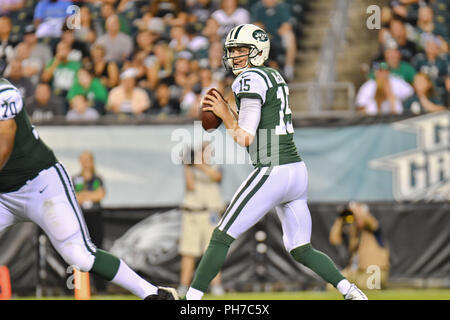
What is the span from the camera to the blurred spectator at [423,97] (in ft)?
37.8

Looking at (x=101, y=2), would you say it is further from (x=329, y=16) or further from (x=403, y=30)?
(x=403, y=30)

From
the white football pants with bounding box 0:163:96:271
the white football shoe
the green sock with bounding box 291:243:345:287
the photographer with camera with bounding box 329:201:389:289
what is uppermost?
the white football pants with bounding box 0:163:96:271

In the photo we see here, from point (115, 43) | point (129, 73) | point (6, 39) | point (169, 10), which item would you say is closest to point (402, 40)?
point (169, 10)

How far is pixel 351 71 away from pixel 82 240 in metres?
8.23

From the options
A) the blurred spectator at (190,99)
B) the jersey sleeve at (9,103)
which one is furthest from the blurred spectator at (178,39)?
the jersey sleeve at (9,103)

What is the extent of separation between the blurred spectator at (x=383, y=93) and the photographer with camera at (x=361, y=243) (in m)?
1.52

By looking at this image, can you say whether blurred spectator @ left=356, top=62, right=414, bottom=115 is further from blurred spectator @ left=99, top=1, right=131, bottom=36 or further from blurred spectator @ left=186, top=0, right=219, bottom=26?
blurred spectator @ left=99, top=1, right=131, bottom=36

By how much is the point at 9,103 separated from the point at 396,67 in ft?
24.6

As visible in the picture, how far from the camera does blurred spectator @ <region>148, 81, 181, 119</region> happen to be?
1204 cm

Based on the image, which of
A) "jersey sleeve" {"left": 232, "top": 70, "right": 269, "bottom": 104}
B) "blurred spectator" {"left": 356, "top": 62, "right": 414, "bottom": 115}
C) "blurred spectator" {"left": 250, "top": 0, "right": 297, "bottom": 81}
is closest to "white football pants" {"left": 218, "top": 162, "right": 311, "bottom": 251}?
"jersey sleeve" {"left": 232, "top": 70, "right": 269, "bottom": 104}

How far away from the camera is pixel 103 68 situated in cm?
1284

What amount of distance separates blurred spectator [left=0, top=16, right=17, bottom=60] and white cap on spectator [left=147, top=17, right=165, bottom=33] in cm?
216

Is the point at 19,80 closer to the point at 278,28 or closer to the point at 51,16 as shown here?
the point at 51,16

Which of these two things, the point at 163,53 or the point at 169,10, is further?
the point at 169,10
